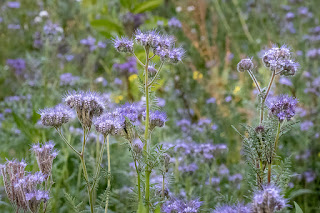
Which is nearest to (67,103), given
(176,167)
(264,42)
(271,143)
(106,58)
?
(271,143)

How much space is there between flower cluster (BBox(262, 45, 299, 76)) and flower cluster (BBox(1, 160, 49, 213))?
899mm

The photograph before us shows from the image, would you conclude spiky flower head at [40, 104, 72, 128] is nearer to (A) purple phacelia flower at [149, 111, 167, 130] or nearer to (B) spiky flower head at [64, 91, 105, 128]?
(B) spiky flower head at [64, 91, 105, 128]

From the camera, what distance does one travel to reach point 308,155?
121 inches

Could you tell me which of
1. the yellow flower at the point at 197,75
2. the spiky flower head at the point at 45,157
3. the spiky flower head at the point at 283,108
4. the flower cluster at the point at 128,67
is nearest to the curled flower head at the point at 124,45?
the spiky flower head at the point at 45,157

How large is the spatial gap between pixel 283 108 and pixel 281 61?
7.1 inches

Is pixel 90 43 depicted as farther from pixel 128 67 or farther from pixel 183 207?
pixel 183 207

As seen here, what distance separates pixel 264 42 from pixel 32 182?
3.44 m

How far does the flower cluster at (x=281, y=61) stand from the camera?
62.4 inches

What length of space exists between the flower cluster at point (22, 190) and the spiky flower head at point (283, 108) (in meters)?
0.82

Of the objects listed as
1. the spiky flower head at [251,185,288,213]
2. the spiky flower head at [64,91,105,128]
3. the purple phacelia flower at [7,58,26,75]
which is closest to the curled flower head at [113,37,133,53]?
the spiky flower head at [64,91,105,128]

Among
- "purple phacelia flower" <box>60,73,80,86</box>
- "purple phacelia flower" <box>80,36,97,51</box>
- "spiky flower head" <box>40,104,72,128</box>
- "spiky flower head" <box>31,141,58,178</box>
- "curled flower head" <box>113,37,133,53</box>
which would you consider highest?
"purple phacelia flower" <box>80,36,97,51</box>

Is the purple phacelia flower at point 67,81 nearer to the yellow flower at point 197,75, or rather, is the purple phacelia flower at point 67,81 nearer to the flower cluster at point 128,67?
the flower cluster at point 128,67

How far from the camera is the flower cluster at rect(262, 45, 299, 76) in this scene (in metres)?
1.58

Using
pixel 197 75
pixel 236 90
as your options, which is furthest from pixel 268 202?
pixel 197 75
